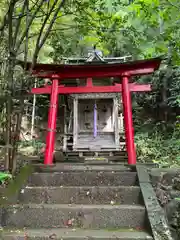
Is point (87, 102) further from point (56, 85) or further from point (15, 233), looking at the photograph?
point (15, 233)

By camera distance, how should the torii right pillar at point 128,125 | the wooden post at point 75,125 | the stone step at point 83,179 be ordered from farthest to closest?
the wooden post at point 75,125, the torii right pillar at point 128,125, the stone step at point 83,179

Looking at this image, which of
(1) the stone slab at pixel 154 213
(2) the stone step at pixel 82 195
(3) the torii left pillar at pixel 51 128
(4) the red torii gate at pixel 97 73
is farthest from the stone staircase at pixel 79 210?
(4) the red torii gate at pixel 97 73

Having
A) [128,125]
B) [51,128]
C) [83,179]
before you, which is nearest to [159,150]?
[128,125]

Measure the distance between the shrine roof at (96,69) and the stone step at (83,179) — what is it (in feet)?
8.46

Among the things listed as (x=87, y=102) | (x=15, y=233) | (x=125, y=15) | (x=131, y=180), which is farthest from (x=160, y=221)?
(x=87, y=102)

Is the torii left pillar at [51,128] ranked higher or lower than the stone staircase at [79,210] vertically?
higher

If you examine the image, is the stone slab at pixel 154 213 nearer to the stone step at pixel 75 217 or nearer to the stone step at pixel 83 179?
the stone step at pixel 75 217

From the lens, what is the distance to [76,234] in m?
2.84

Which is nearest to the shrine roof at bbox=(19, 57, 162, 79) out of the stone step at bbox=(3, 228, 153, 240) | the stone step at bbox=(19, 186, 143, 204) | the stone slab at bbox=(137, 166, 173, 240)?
the stone slab at bbox=(137, 166, 173, 240)

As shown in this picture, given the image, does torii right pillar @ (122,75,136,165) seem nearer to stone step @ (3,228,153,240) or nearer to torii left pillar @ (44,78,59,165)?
torii left pillar @ (44,78,59,165)

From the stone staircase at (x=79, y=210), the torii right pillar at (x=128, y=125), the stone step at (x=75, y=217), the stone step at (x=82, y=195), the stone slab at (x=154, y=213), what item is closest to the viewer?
the stone slab at (x=154, y=213)

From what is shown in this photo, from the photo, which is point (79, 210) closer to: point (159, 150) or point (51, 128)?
point (51, 128)

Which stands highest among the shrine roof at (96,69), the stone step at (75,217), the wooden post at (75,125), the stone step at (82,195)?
the shrine roof at (96,69)

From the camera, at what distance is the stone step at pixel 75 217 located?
123 inches
